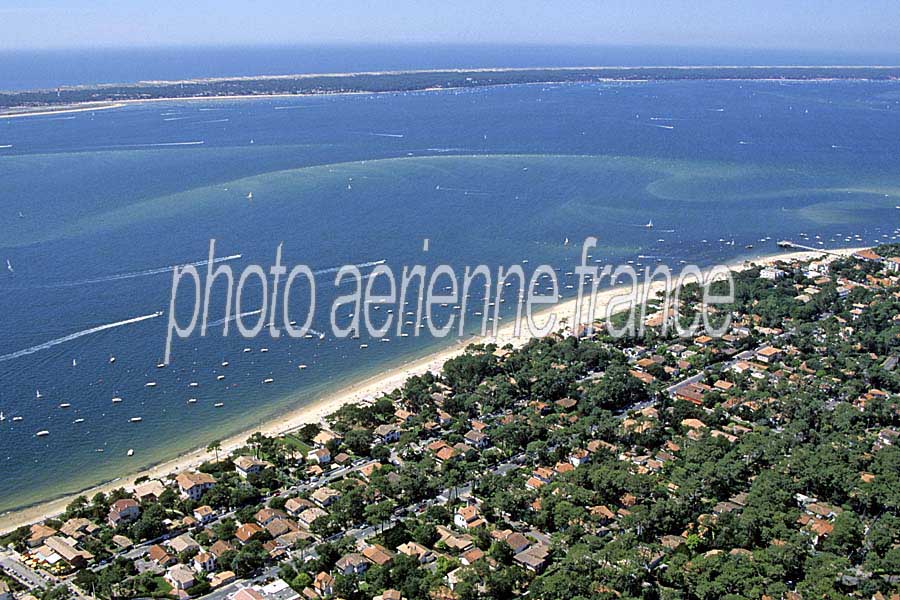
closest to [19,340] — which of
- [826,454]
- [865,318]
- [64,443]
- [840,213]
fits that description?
[64,443]

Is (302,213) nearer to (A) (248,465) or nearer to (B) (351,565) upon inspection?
(A) (248,465)

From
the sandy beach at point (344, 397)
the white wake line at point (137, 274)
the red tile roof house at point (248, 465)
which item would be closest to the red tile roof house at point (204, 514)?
the red tile roof house at point (248, 465)

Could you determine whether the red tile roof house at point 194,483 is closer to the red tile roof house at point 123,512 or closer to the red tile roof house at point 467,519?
the red tile roof house at point 123,512

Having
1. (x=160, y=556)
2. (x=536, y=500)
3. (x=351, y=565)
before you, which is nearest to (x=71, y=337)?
(x=160, y=556)

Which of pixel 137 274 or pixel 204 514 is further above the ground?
pixel 137 274

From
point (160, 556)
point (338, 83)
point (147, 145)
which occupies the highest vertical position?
point (338, 83)

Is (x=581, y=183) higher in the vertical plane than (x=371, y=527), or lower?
higher

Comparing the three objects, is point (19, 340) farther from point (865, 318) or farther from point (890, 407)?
point (865, 318)
